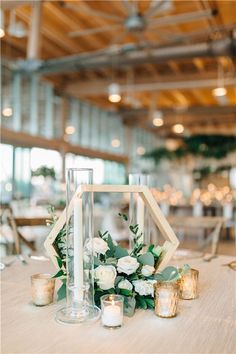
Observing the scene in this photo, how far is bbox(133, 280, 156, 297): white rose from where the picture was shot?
1143 mm

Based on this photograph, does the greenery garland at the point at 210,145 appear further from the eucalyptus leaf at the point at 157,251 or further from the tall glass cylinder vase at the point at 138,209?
the eucalyptus leaf at the point at 157,251

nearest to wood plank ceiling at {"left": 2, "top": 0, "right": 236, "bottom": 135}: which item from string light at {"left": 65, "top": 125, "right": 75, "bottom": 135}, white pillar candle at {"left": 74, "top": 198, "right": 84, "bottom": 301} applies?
string light at {"left": 65, "top": 125, "right": 75, "bottom": 135}

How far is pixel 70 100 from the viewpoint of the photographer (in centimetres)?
1052

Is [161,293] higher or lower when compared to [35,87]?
lower

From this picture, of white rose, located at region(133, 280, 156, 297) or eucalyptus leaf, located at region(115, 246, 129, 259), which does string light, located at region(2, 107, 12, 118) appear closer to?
eucalyptus leaf, located at region(115, 246, 129, 259)

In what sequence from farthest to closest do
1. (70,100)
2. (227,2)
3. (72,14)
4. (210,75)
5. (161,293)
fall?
(70,100)
(210,75)
(72,14)
(227,2)
(161,293)

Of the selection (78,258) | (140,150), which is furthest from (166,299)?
(140,150)

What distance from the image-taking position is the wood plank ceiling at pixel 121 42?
5.64 m

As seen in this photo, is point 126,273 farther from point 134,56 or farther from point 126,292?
point 134,56

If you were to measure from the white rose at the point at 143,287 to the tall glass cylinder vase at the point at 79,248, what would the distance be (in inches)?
5.2

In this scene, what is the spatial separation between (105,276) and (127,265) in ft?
0.24

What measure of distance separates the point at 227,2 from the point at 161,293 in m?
5.34

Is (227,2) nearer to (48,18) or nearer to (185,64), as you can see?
(48,18)

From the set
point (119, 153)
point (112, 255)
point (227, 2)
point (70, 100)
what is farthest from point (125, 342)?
point (119, 153)
